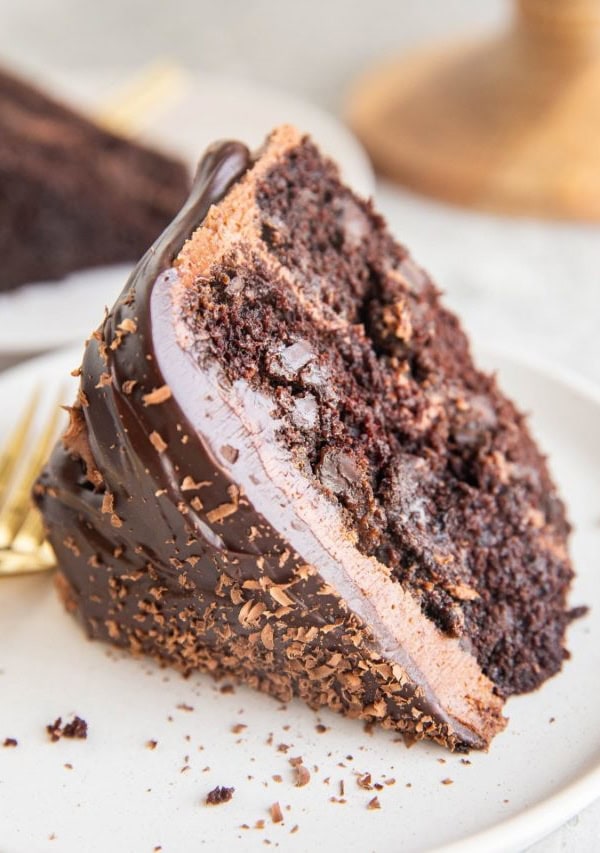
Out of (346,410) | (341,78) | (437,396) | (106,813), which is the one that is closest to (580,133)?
(341,78)

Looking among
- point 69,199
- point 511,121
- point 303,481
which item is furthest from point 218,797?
point 511,121

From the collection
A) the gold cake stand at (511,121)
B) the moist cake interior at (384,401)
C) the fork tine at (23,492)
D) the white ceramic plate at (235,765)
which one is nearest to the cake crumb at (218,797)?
the white ceramic plate at (235,765)

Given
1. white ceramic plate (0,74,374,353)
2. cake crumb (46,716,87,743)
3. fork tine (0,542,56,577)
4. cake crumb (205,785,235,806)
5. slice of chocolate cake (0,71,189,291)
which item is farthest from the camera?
slice of chocolate cake (0,71,189,291)

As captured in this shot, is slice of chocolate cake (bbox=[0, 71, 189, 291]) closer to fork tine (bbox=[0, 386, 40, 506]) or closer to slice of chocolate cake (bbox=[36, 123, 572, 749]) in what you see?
fork tine (bbox=[0, 386, 40, 506])

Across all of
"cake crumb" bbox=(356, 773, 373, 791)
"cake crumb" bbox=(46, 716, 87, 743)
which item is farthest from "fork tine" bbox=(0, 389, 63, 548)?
"cake crumb" bbox=(356, 773, 373, 791)

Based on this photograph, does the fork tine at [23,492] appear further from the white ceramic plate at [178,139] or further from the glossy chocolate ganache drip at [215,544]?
the white ceramic plate at [178,139]

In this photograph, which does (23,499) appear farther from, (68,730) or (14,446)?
(68,730)

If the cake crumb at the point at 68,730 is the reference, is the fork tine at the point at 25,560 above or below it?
above

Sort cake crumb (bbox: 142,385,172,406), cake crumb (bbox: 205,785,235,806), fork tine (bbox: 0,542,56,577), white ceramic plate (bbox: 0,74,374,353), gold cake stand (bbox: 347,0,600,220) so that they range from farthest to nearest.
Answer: gold cake stand (bbox: 347,0,600,220)
white ceramic plate (bbox: 0,74,374,353)
fork tine (bbox: 0,542,56,577)
cake crumb (bbox: 205,785,235,806)
cake crumb (bbox: 142,385,172,406)

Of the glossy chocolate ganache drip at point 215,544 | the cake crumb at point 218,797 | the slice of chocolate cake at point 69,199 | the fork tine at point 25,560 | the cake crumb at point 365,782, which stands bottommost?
the cake crumb at point 218,797
